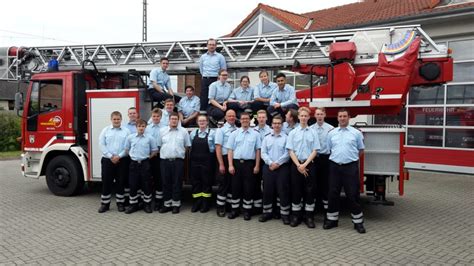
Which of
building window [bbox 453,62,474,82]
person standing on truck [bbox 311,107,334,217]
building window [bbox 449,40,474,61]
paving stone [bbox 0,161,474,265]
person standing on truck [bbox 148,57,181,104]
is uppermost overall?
building window [bbox 449,40,474,61]

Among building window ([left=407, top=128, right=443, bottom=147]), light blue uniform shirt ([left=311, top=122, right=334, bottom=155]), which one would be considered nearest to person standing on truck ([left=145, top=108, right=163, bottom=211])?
light blue uniform shirt ([left=311, top=122, right=334, bottom=155])

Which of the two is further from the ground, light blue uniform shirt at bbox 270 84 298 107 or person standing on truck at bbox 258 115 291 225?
light blue uniform shirt at bbox 270 84 298 107

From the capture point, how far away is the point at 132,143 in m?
6.48

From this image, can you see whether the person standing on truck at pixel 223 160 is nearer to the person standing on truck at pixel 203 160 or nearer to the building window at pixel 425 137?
the person standing on truck at pixel 203 160

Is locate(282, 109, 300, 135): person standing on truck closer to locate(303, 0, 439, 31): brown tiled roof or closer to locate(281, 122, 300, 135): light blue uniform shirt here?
locate(281, 122, 300, 135): light blue uniform shirt

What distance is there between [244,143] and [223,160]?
51 centimetres

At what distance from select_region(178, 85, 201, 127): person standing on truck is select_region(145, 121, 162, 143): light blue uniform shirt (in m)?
0.67

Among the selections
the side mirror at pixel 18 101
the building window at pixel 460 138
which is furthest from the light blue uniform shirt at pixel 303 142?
the building window at pixel 460 138

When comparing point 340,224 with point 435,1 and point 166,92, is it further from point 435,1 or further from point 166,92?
point 435,1

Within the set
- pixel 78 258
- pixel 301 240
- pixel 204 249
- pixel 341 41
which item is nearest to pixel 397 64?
pixel 341 41

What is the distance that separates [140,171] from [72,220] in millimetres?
1221

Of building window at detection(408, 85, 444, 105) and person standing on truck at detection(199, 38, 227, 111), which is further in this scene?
building window at detection(408, 85, 444, 105)

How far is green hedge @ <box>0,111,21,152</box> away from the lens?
56.2 feet

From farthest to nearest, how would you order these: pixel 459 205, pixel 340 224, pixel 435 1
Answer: pixel 435 1 < pixel 459 205 < pixel 340 224
